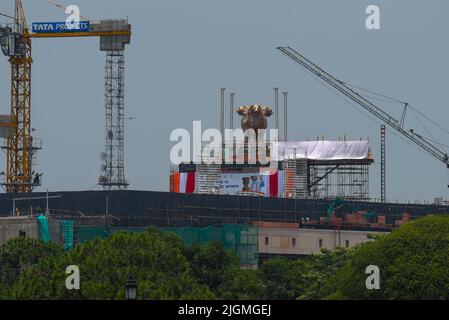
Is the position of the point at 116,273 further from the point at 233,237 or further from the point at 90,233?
the point at 233,237

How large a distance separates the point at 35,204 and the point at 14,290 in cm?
10101

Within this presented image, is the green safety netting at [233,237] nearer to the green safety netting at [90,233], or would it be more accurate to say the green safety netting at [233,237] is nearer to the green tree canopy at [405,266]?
the green safety netting at [90,233]

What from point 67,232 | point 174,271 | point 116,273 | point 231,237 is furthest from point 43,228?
point 116,273

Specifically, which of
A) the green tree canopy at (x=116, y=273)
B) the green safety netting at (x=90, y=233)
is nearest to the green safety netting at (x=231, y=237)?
the green safety netting at (x=90, y=233)

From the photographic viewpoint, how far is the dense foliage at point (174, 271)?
98.8m

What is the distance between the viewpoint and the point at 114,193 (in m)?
190

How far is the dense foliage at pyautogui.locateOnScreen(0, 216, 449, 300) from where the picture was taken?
98812 millimetres

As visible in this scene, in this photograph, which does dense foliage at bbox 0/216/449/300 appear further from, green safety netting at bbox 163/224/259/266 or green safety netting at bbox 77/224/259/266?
green safety netting at bbox 163/224/259/266

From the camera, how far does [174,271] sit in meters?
A: 113

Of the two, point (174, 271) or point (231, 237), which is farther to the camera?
point (231, 237)

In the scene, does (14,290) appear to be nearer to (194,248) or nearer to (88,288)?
(88,288)

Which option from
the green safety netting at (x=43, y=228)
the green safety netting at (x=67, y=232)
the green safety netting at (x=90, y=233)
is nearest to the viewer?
the green safety netting at (x=43, y=228)
